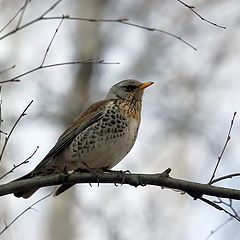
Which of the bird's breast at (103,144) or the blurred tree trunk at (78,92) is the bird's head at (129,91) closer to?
Answer: the bird's breast at (103,144)

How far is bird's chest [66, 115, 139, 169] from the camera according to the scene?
514 cm

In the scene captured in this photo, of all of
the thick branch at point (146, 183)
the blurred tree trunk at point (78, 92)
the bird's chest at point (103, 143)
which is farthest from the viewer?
the blurred tree trunk at point (78, 92)

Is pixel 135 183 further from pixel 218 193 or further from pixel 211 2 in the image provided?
pixel 211 2

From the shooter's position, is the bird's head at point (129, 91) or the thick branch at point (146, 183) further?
the bird's head at point (129, 91)

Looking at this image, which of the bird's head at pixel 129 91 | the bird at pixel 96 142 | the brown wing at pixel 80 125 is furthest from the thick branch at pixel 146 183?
the bird's head at pixel 129 91

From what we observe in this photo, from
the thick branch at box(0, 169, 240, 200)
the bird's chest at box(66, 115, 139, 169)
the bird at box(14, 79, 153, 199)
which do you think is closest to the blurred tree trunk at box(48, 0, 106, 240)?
the bird at box(14, 79, 153, 199)

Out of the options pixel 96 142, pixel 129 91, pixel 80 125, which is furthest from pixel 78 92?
pixel 96 142

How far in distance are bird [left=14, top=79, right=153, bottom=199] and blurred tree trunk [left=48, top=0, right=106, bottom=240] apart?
5.66 ft

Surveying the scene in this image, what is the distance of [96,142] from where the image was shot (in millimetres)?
5160

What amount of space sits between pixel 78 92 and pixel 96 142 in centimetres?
306

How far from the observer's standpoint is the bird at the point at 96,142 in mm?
5148

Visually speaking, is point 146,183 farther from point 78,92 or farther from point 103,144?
point 78,92

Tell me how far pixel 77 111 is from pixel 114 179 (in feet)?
11.7

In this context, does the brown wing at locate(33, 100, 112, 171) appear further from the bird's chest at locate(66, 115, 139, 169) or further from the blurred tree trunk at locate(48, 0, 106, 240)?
the blurred tree trunk at locate(48, 0, 106, 240)
